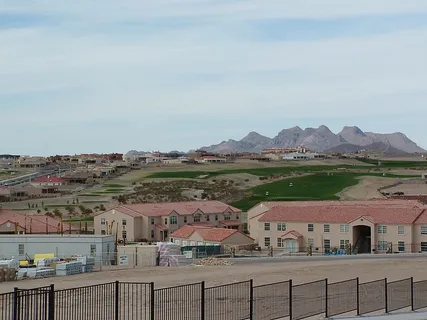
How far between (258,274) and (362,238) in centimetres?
2656

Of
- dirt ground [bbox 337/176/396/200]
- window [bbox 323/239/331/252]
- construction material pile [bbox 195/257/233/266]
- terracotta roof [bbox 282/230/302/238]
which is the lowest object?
construction material pile [bbox 195/257/233/266]

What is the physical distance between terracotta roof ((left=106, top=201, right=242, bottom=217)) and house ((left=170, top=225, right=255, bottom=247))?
26.5 ft

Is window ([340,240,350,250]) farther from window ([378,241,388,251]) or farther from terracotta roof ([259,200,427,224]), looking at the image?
window ([378,241,388,251])

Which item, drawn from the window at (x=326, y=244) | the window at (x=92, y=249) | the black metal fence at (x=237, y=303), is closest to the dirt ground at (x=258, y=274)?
the black metal fence at (x=237, y=303)

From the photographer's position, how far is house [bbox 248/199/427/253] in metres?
62.9

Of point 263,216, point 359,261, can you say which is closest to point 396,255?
point 359,261

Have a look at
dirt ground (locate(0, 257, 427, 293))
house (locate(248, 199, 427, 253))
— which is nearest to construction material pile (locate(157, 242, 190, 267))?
dirt ground (locate(0, 257, 427, 293))

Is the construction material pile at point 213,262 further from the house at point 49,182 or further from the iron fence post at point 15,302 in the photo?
the house at point 49,182

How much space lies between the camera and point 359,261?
1987 inches

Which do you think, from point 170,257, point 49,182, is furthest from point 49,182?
point 170,257

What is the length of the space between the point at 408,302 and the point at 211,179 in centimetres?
12876

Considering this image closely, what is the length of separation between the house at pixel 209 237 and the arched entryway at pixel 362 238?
8.96m

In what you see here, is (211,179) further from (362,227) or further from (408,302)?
(408,302)

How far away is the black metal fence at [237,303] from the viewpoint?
926 inches
